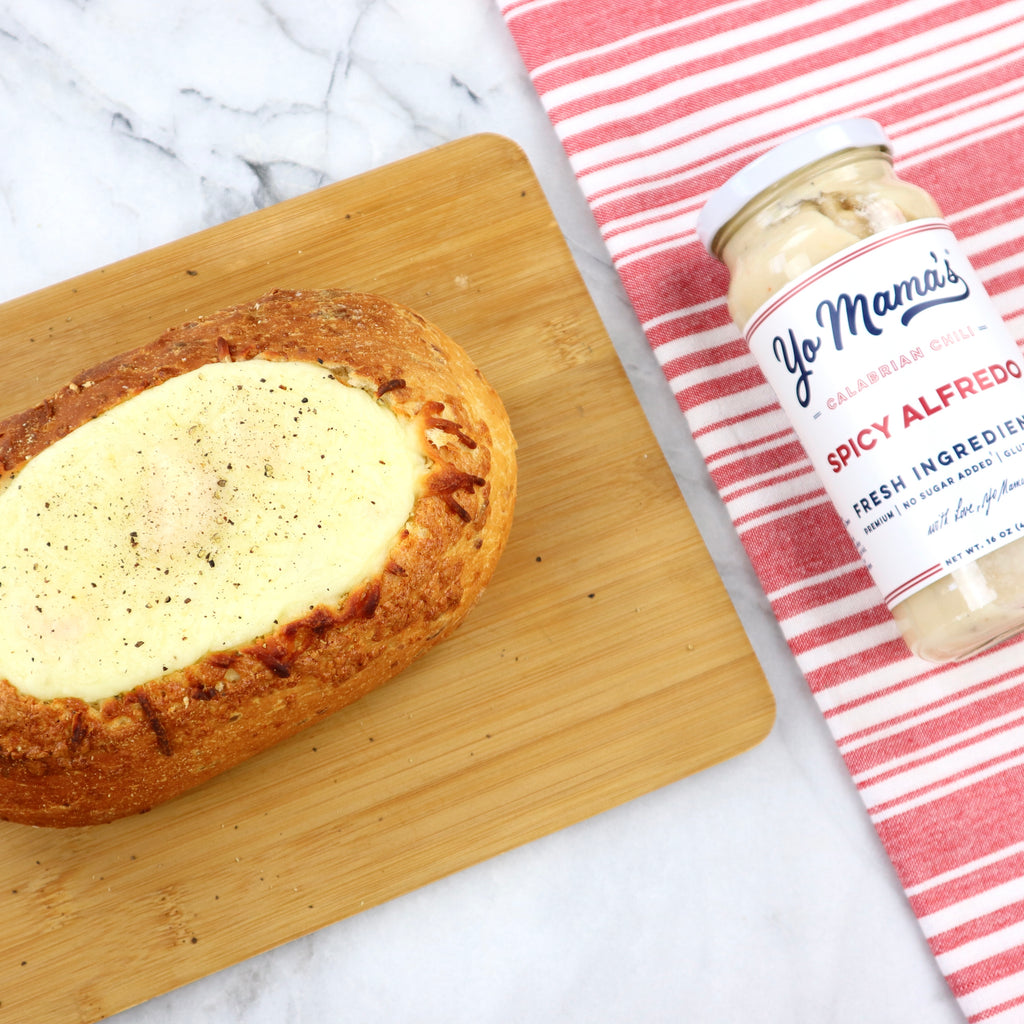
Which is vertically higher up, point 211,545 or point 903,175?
point 903,175

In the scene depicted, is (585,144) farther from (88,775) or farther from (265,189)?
(88,775)

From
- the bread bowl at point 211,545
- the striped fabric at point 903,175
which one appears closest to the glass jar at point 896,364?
the striped fabric at point 903,175

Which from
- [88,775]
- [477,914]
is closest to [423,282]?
[88,775]

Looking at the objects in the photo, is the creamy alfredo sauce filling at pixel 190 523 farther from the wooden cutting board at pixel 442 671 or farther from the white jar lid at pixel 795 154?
the white jar lid at pixel 795 154

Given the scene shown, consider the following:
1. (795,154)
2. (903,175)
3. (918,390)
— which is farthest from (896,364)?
(903,175)

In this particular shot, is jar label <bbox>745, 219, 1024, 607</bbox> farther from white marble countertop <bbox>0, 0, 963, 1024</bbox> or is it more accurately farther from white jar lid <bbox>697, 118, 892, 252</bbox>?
white marble countertop <bbox>0, 0, 963, 1024</bbox>

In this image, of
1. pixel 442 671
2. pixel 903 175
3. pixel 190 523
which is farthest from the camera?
pixel 903 175

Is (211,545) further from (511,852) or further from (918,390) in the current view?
(918,390)
